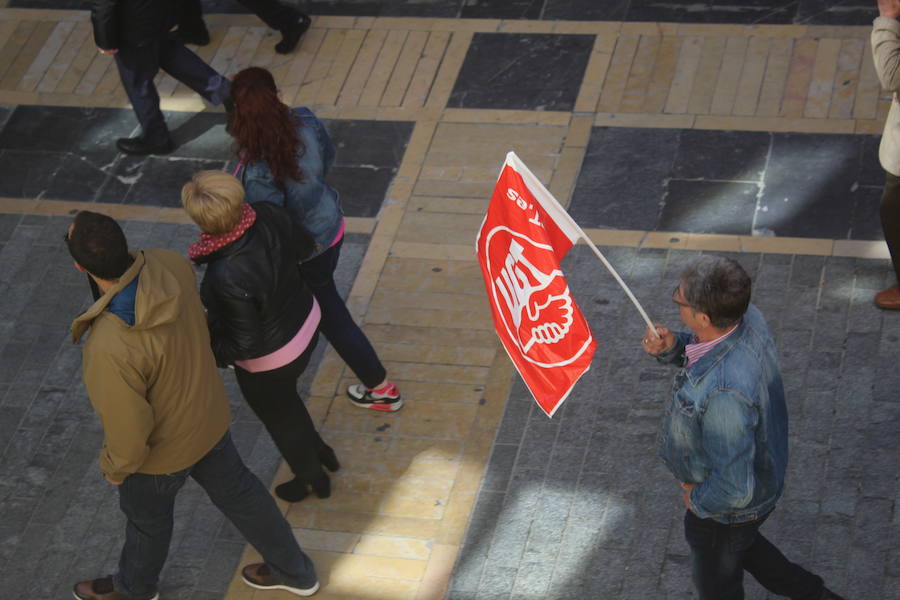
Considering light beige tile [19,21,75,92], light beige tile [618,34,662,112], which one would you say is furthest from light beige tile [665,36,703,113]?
light beige tile [19,21,75,92]

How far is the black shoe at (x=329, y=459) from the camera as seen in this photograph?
227 inches

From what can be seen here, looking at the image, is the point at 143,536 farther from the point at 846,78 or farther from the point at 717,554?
the point at 846,78

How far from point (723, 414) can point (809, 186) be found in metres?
3.44

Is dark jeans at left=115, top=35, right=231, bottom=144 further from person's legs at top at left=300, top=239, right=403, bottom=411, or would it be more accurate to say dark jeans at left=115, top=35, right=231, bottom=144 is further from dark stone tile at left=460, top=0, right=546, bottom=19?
person's legs at top at left=300, top=239, right=403, bottom=411

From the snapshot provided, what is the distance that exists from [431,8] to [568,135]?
190 cm

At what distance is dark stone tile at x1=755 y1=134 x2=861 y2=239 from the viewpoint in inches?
263

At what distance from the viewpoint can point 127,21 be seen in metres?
7.66

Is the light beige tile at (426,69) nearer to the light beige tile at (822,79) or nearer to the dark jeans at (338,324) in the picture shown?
the light beige tile at (822,79)

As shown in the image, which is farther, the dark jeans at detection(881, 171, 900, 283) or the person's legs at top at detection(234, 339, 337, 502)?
the dark jeans at detection(881, 171, 900, 283)

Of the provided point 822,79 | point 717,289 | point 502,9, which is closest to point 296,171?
point 717,289

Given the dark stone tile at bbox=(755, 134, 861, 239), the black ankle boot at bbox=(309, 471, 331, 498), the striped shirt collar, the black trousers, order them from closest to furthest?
1. the striped shirt collar
2. the black ankle boot at bbox=(309, 471, 331, 498)
3. the dark stone tile at bbox=(755, 134, 861, 239)
4. the black trousers

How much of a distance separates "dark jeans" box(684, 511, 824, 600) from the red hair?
6.94 feet

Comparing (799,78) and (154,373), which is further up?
(154,373)

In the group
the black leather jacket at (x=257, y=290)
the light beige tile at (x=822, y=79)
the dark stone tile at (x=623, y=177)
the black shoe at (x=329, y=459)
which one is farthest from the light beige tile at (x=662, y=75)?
the black leather jacket at (x=257, y=290)
